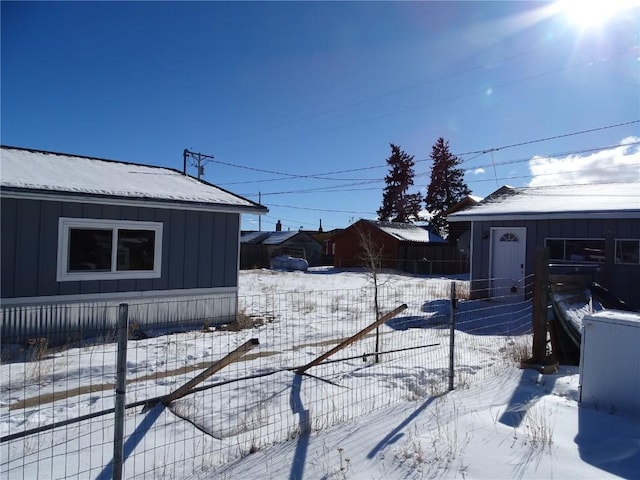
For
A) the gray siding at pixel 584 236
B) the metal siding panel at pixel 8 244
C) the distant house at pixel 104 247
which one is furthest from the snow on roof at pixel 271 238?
the metal siding panel at pixel 8 244

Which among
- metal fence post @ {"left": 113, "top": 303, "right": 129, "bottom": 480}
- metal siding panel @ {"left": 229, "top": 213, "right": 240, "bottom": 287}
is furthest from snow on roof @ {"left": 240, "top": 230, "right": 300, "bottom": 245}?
metal fence post @ {"left": 113, "top": 303, "right": 129, "bottom": 480}

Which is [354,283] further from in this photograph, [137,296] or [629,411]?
[629,411]

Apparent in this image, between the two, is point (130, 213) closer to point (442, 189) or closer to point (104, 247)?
point (104, 247)

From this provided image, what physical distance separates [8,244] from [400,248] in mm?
26487

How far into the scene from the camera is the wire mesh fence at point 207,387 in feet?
12.3

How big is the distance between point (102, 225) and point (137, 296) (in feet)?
5.16

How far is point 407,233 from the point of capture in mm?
33938

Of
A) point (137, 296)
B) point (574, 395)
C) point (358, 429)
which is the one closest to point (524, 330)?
point (574, 395)

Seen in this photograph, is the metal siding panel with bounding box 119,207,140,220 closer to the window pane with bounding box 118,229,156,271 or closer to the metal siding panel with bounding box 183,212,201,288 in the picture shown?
the window pane with bounding box 118,229,156,271

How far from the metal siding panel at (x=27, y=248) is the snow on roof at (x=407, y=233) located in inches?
1017

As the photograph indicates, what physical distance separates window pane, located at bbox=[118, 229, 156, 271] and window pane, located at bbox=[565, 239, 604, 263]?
11.3 metres

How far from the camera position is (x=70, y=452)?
3.73 m

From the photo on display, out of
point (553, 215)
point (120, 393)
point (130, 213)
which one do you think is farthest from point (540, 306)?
point (553, 215)

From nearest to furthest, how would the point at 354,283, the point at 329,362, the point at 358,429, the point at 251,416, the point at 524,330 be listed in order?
the point at 358,429 < the point at 251,416 < the point at 329,362 < the point at 524,330 < the point at 354,283
